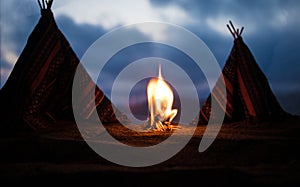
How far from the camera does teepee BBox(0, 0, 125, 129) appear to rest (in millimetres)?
2742

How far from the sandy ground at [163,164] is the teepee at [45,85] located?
432mm

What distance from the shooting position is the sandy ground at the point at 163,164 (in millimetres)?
1336

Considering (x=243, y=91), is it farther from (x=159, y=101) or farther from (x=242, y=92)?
(x=159, y=101)

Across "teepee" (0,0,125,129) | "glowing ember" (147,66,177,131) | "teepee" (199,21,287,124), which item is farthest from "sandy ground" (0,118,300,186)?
"teepee" (199,21,287,124)

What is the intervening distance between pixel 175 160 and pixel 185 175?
410 millimetres

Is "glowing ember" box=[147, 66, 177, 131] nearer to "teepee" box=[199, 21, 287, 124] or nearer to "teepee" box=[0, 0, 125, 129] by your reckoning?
"teepee" box=[199, 21, 287, 124]

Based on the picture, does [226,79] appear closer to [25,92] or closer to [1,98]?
[25,92]

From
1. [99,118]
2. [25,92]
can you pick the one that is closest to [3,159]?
[25,92]

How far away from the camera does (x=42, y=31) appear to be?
122 inches

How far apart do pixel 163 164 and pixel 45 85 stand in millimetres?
2222

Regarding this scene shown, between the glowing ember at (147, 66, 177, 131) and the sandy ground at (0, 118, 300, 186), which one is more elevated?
the glowing ember at (147, 66, 177, 131)

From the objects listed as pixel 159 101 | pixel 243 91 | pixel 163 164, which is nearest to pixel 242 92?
pixel 243 91

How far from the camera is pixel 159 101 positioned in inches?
131

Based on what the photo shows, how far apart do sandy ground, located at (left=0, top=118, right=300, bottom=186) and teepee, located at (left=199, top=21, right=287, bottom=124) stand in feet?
2.96
